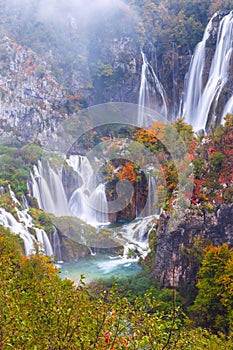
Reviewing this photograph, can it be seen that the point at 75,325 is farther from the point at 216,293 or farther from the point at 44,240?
the point at 44,240

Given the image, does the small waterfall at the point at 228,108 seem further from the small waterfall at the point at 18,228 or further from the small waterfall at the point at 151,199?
the small waterfall at the point at 18,228

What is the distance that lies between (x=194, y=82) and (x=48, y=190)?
11.9m

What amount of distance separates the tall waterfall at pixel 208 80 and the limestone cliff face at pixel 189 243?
1072 cm

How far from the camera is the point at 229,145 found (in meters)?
12.8

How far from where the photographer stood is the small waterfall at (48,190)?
18562 mm

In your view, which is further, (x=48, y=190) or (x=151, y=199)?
(x=48, y=190)

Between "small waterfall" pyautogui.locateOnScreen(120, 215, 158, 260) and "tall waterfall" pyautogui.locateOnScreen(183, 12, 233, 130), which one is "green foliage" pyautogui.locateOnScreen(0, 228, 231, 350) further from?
"tall waterfall" pyautogui.locateOnScreen(183, 12, 233, 130)

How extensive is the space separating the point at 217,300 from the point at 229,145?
212 inches

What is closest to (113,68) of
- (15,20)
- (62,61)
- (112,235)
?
→ (62,61)

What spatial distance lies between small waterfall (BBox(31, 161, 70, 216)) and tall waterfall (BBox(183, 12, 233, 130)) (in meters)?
9.08

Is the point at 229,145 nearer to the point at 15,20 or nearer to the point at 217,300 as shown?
the point at 217,300

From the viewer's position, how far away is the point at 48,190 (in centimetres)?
1923

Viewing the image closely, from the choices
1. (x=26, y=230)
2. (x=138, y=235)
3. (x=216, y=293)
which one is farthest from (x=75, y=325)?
(x=138, y=235)

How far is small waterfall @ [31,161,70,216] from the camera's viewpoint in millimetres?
18562
